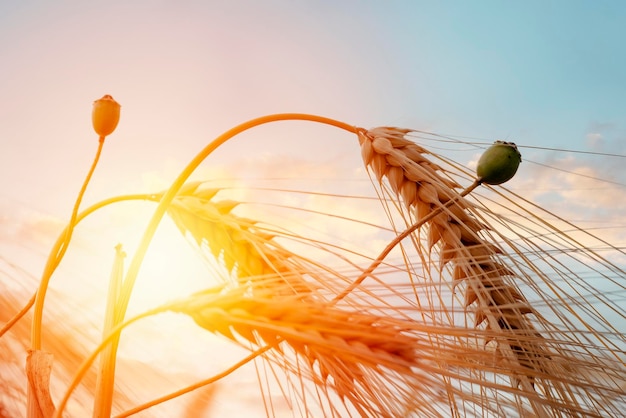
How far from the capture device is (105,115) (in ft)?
3.11

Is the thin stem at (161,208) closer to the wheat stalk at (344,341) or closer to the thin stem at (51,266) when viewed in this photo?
the thin stem at (51,266)

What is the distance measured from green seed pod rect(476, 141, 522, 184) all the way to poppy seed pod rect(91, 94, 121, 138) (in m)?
0.63

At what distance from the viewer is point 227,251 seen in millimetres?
906

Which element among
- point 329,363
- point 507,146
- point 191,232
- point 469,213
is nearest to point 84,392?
point 191,232

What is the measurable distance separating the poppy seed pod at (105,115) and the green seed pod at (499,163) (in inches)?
24.8

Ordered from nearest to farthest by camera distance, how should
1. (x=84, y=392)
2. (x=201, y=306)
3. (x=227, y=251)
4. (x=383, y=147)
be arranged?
(x=201, y=306), (x=227, y=251), (x=383, y=147), (x=84, y=392)

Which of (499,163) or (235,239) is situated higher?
(499,163)

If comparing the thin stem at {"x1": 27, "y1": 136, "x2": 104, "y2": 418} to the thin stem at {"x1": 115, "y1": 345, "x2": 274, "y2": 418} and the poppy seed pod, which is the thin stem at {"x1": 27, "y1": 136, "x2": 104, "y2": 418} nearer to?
the poppy seed pod

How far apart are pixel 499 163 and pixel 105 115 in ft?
2.19

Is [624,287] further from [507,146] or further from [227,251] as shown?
[227,251]

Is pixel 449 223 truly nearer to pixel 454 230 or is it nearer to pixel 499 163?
pixel 454 230

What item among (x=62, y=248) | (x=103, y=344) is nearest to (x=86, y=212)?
(x=62, y=248)

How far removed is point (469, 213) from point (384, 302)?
1.16 ft

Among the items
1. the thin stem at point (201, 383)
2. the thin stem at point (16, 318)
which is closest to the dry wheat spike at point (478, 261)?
the thin stem at point (201, 383)
